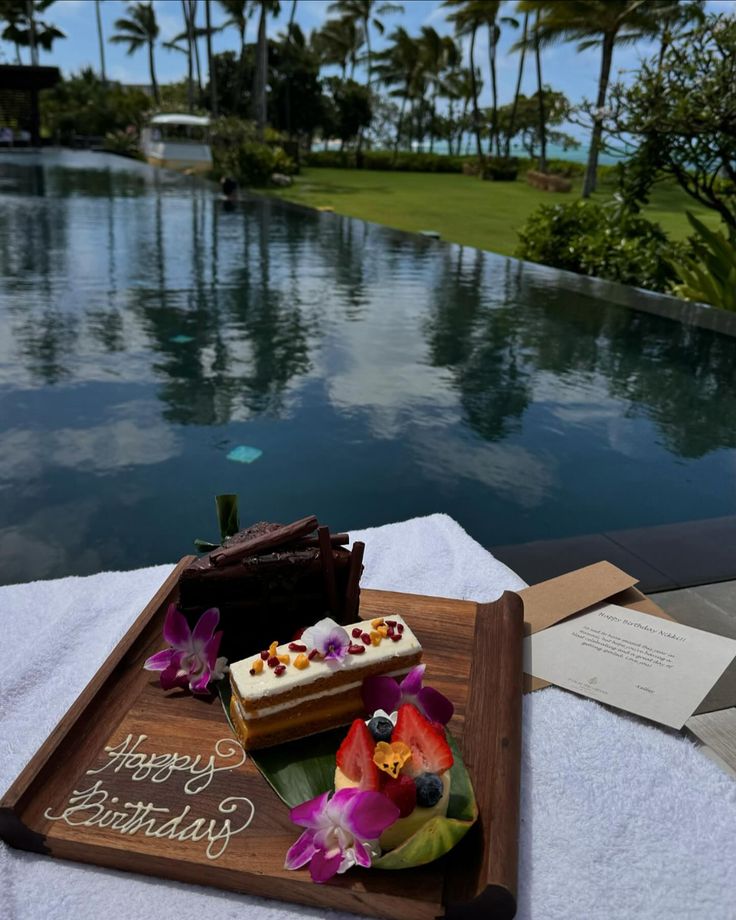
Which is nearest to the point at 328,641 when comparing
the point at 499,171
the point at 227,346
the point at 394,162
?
the point at 227,346

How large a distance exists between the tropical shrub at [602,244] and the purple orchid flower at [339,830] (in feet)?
29.9

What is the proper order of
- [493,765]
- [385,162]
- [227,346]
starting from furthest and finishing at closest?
[385,162]
[227,346]
[493,765]

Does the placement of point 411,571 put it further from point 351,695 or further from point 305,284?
point 305,284

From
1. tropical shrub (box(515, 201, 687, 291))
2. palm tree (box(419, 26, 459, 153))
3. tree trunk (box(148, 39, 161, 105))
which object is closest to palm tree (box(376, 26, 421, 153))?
palm tree (box(419, 26, 459, 153))

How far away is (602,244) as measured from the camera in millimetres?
10062

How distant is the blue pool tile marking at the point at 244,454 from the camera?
14.3 ft

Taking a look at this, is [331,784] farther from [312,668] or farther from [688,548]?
[688,548]

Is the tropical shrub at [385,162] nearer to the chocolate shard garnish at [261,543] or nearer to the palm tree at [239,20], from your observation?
the palm tree at [239,20]

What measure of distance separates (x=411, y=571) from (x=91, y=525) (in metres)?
1.73

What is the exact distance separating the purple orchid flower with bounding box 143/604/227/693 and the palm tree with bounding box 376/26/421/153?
4673 centimetres

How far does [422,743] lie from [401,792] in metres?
0.10

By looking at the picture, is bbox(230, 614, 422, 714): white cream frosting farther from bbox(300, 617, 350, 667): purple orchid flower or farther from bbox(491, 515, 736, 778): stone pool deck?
bbox(491, 515, 736, 778): stone pool deck

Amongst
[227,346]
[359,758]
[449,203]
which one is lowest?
[227,346]

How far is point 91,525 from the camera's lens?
3.55 meters
